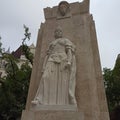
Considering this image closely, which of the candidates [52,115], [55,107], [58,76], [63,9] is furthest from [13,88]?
[52,115]

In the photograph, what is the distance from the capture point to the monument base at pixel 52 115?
8.41 metres

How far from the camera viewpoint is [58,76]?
948 cm

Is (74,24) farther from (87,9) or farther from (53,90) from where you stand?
(53,90)

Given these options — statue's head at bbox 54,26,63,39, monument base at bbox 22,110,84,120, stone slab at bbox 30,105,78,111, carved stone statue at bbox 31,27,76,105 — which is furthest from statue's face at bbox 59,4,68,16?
monument base at bbox 22,110,84,120

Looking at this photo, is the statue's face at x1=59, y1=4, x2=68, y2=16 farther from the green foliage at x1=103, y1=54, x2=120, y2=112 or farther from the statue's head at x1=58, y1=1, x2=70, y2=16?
the green foliage at x1=103, y1=54, x2=120, y2=112

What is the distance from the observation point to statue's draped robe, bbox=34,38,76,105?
29.8 feet

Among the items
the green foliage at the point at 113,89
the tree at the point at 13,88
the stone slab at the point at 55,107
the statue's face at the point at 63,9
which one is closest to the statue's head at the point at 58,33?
the statue's face at the point at 63,9

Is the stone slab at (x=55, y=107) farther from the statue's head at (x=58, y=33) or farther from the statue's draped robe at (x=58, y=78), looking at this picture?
the statue's head at (x=58, y=33)

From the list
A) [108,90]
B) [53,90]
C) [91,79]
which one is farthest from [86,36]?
[108,90]

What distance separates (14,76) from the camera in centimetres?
2255

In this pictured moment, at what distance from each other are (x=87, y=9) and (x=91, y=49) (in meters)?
1.84

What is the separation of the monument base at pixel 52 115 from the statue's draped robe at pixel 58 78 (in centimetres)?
45

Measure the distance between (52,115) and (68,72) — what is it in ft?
5.71

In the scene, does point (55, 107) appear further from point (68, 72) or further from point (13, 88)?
point (13, 88)
